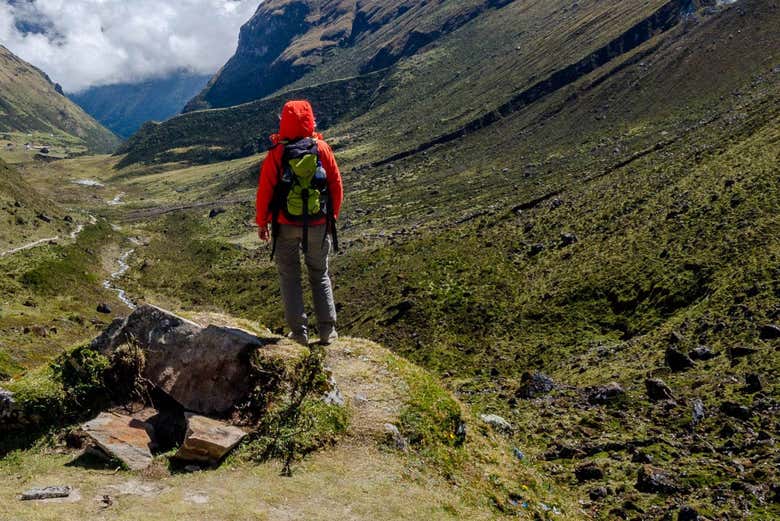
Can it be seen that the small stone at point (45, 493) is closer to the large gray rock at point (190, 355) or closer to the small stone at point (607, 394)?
the large gray rock at point (190, 355)

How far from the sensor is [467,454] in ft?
38.4

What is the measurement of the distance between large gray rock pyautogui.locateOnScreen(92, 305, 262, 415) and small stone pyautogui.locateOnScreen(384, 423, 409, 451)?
2966mm

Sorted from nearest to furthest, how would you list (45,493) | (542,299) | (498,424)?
(45,493) < (498,424) < (542,299)

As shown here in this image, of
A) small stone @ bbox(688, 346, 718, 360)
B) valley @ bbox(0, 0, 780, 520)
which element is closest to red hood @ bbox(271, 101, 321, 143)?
valley @ bbox(0, 0, 780, 520)

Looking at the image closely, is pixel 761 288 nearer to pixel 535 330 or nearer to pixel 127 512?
pixel 535 330

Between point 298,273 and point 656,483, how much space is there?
10384 millimetres

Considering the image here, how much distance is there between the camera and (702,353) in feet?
77.0

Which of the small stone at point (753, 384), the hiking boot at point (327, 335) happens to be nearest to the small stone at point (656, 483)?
the small stone at point (753, 384)

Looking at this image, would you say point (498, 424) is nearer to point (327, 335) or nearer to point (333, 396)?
point (327, 335)

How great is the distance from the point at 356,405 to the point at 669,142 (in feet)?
229

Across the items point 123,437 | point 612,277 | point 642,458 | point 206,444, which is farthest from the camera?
point 612,277

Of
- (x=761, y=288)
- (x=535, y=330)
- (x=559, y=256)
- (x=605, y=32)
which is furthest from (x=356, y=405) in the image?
(x=605, y=32)

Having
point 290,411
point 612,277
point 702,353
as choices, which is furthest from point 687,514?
point 612,277

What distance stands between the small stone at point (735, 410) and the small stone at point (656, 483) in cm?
452
